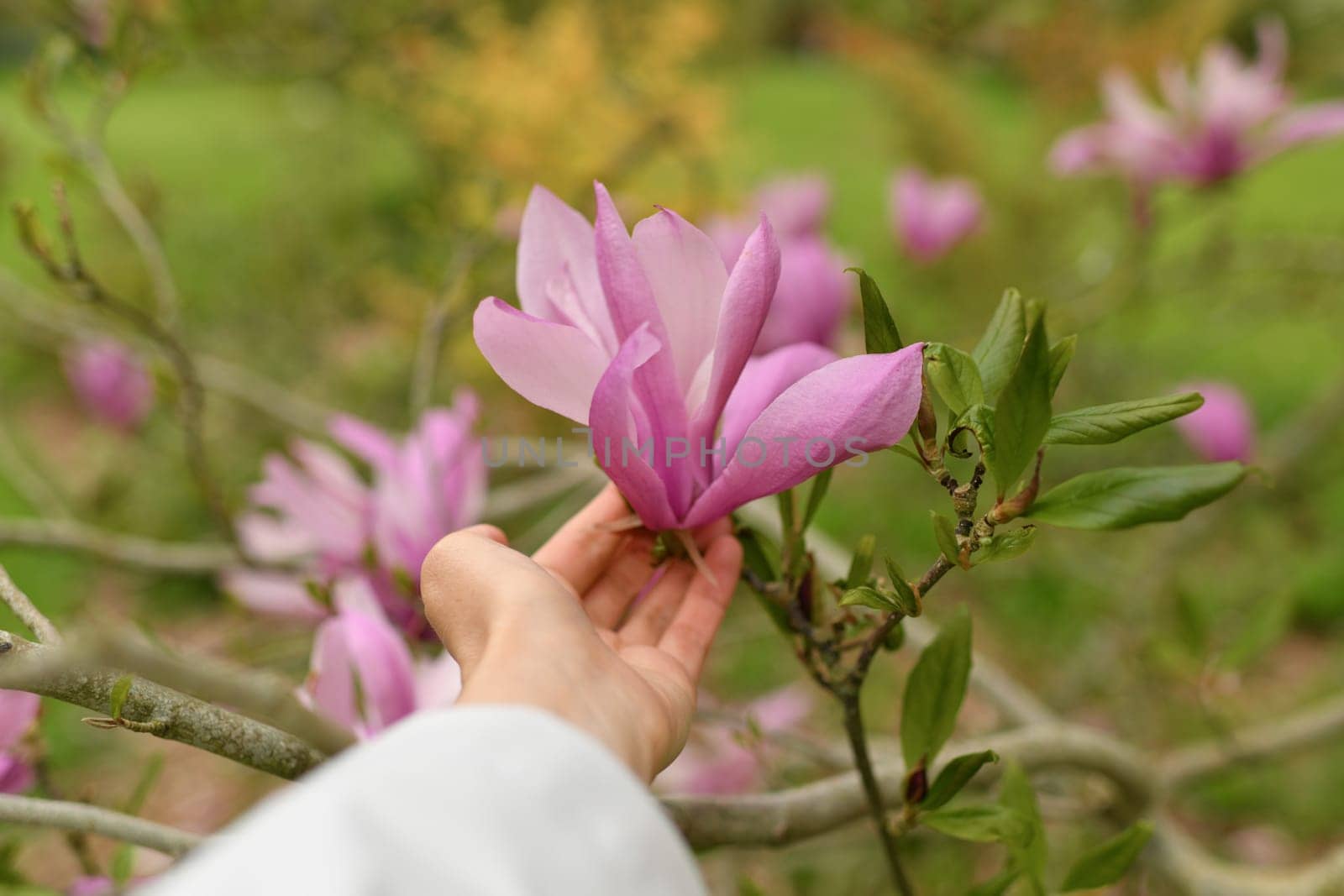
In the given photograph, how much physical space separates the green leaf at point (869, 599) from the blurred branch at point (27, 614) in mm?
371

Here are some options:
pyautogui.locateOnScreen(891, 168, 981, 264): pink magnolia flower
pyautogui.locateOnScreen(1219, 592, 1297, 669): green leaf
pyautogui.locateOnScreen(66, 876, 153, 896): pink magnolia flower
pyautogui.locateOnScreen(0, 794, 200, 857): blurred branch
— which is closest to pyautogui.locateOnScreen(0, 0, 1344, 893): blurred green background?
pyautogui.locateOnScreen(1219, 592, 1297, 669): green leaf

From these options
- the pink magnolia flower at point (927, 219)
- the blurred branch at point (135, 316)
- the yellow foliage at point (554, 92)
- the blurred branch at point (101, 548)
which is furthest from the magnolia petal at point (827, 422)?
the yellow foliage at point (554, 92)

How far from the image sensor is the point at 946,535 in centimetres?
40

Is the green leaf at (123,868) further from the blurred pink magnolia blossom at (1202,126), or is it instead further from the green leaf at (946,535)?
the blurred pink magnolia blossom at (1202,126)

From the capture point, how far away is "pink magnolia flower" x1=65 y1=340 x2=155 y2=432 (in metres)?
1.62

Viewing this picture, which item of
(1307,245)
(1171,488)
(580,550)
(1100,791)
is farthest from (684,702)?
(1307,245)

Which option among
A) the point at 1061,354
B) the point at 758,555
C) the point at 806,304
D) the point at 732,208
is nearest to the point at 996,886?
the point at 758,555

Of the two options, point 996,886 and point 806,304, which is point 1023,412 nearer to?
point 996,886

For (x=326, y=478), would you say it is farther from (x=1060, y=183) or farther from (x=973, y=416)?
(x=1060, y=183)

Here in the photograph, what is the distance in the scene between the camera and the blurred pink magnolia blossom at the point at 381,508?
31.2 inches

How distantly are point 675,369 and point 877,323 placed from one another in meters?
0.12

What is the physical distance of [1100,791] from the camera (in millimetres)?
967

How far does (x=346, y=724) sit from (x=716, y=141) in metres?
3.19

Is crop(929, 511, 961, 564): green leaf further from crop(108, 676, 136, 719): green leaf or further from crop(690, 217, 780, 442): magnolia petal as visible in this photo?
crop(108, 676, 136, 719): green leaf
